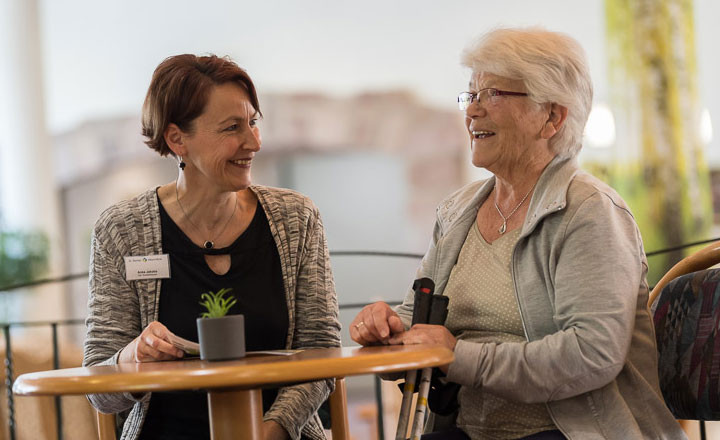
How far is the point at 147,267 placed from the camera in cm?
189

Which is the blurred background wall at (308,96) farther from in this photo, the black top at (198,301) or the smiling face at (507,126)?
the smiling face at (507,126)

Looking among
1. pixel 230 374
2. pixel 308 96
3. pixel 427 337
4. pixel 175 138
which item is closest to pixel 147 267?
pixel 175 138

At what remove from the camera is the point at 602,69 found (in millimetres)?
7273

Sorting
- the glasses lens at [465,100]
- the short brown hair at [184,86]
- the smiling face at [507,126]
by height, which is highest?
the short brown hair at [184,86]

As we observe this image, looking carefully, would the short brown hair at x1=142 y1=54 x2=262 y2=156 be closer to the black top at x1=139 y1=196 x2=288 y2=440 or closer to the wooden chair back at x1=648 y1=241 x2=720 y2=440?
the black top at x1=139 y1=196 x2=288 y2=440

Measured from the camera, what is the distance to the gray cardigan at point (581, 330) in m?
1.44

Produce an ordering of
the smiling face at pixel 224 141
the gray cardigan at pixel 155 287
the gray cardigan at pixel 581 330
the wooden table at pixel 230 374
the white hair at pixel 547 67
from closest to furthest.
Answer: the wooden table at pixel 230 374 → the gray cardigan at pixel 581 330 → the white hair at pixel 547 67 → the gray cardigan at pixel 155 287 → the smiling face at pixel 224 141

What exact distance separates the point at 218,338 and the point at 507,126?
75 centimetres

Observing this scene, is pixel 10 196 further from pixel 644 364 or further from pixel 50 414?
pixel 644 364

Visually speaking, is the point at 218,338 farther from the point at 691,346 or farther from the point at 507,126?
the point at 691,346

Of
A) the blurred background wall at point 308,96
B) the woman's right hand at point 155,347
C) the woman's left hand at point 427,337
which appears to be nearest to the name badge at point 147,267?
the woman's right hand at point 155,347

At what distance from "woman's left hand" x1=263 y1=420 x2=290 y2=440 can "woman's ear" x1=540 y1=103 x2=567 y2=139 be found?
2.61 ft

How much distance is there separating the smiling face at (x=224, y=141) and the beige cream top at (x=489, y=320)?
0.56 m

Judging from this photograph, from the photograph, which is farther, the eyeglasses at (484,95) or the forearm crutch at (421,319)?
the eyeglasses at (484,95)
